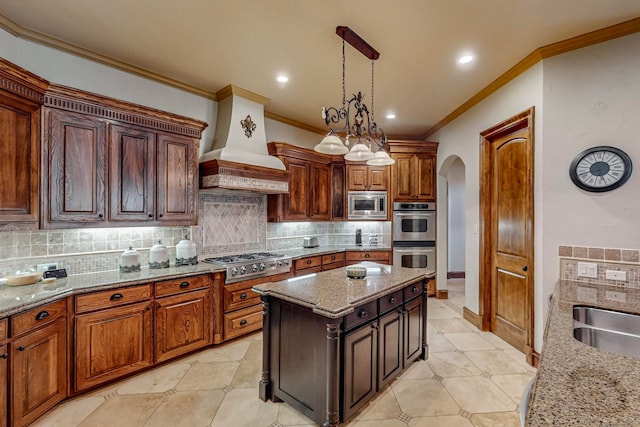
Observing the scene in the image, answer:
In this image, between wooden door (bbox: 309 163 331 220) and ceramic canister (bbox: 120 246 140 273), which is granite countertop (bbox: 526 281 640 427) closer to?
ceramic canister (bbox: 120 246 140 273)

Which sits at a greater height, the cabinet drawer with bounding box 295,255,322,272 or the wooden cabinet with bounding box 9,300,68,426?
the cabinet drawer with bounding box 295,255,322,272

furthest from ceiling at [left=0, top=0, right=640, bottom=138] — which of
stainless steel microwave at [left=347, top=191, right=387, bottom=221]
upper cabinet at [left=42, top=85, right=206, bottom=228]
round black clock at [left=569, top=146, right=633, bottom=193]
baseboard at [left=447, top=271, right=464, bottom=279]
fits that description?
baseboard at [left=447, top=271, right=464, bottom=279]

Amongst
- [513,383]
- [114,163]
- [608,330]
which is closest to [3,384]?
[114,163]

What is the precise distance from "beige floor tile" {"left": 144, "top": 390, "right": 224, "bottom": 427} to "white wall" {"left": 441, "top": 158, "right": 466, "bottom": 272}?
19.1 ft

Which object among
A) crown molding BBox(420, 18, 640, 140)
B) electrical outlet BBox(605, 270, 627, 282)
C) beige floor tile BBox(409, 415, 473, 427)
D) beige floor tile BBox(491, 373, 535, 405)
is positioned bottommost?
beige floor tile BBox(409, 415, 473, 427)

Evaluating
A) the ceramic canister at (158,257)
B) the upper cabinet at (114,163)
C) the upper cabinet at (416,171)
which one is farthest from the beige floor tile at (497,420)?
the upper cabinet at (416,171)

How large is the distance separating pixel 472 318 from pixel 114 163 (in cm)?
451

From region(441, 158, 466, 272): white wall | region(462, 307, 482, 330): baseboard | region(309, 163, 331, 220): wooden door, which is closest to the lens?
region(462, 307, 482, 330): baseboard

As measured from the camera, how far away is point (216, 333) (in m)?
3.15

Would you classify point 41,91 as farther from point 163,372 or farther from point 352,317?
point 352,317

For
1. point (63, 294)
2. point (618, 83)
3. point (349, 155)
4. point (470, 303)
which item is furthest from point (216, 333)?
point (618, 83)

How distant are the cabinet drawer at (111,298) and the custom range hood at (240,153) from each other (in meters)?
1.28

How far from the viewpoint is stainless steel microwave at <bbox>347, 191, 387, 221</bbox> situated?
5.15 metres

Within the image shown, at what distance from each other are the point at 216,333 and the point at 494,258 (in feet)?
10.9
